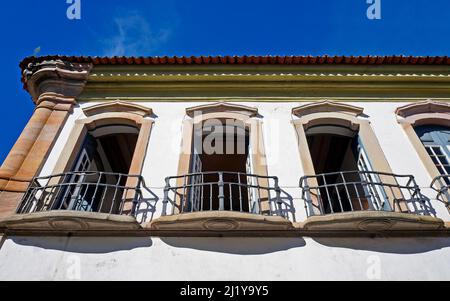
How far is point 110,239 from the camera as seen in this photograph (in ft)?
12.8

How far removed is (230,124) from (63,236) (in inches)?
144

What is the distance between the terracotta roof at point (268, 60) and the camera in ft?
22.2

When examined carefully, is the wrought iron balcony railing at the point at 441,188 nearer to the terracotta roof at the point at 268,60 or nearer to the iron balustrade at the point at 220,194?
the iron balustrade at the point at 220,194

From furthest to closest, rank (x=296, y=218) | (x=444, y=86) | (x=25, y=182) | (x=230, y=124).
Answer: (x=444, y=86) → (x=230, y=124) → (x=25, y=182) → (x=296, y=218)

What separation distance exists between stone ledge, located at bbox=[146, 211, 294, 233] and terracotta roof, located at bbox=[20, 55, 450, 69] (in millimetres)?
4290

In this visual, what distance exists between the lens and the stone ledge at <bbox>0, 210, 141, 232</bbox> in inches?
147

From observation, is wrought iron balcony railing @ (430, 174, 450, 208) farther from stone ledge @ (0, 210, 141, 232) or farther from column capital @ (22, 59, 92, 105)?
column capital @ (22, 59, 92, 105)

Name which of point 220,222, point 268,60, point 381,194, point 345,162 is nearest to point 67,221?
point 220,222

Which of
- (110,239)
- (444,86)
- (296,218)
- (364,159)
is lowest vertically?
(110,239)

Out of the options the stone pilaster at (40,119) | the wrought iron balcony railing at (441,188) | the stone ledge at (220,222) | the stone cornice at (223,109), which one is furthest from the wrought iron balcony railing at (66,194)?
the wrought iron balcony railing at (441,188)

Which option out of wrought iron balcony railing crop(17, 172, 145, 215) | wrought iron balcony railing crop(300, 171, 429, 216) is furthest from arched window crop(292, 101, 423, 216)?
wrought iron balcony railing crop(17, 172, 145, 215)

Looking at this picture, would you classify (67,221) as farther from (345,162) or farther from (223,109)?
(345,162)
